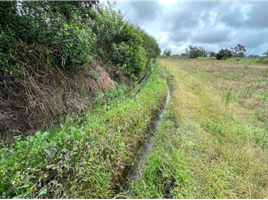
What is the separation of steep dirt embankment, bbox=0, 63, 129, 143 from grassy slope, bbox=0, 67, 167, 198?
473mm

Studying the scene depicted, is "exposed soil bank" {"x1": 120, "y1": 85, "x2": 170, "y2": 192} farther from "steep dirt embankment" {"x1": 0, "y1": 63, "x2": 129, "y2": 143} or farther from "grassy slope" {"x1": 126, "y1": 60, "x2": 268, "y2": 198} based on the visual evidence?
"steep dirt embankment" {"x1": 0, "y1": 63, "x2": 129, "y2": 143}

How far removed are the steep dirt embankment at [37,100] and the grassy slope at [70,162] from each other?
47 cm

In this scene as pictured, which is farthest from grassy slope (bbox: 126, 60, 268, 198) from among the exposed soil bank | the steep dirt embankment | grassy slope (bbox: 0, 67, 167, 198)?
the steep dirt embankment

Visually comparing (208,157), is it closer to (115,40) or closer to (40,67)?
(40,67)

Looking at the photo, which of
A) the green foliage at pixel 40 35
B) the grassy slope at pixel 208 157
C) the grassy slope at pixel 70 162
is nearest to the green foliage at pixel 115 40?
the green foliage at pixel 40 35

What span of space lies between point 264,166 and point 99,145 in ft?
10.2

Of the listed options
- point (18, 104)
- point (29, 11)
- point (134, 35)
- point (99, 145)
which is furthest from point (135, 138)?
point (134, 35)

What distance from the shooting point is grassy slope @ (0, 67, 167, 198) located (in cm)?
136

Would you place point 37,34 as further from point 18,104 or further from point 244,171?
point 244,171

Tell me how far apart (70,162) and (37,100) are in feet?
6.06

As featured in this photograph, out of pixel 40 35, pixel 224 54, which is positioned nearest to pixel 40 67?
pixel 40 35

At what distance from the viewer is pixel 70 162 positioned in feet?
5.46

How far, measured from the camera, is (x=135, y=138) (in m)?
2.87

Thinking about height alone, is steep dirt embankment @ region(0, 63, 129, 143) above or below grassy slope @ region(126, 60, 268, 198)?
above
